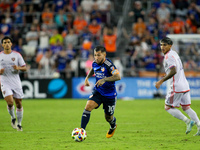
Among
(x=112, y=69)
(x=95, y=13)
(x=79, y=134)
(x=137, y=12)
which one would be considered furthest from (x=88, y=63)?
(x=79, y=134)

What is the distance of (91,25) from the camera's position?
981 inches

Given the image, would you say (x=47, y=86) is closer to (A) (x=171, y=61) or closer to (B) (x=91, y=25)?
(B) (x=91, y=25)

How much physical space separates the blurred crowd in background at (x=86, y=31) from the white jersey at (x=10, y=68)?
11774 millimetres

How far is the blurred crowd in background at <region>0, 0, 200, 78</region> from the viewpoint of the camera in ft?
76.0

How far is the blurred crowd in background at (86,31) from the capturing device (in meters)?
23.2

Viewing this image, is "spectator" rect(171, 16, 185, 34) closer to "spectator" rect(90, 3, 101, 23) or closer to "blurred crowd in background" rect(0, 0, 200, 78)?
"blurred crowd in background" rect(0, 0, 200, 78)

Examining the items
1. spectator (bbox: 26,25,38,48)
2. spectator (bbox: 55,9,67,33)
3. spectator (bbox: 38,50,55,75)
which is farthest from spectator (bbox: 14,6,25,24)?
spectator (bbox: 38,50,55,75)

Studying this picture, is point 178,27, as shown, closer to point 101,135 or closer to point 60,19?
point 60,19

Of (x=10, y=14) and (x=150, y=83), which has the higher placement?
(x=10, y=14)

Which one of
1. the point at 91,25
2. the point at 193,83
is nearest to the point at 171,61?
the point at 193,83

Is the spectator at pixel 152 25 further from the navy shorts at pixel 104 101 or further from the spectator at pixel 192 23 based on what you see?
the navy shorts at pixel 104 101

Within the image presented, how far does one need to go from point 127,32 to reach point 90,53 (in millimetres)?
4131

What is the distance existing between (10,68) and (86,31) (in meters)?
14.1

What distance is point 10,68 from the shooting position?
35.5 feet
